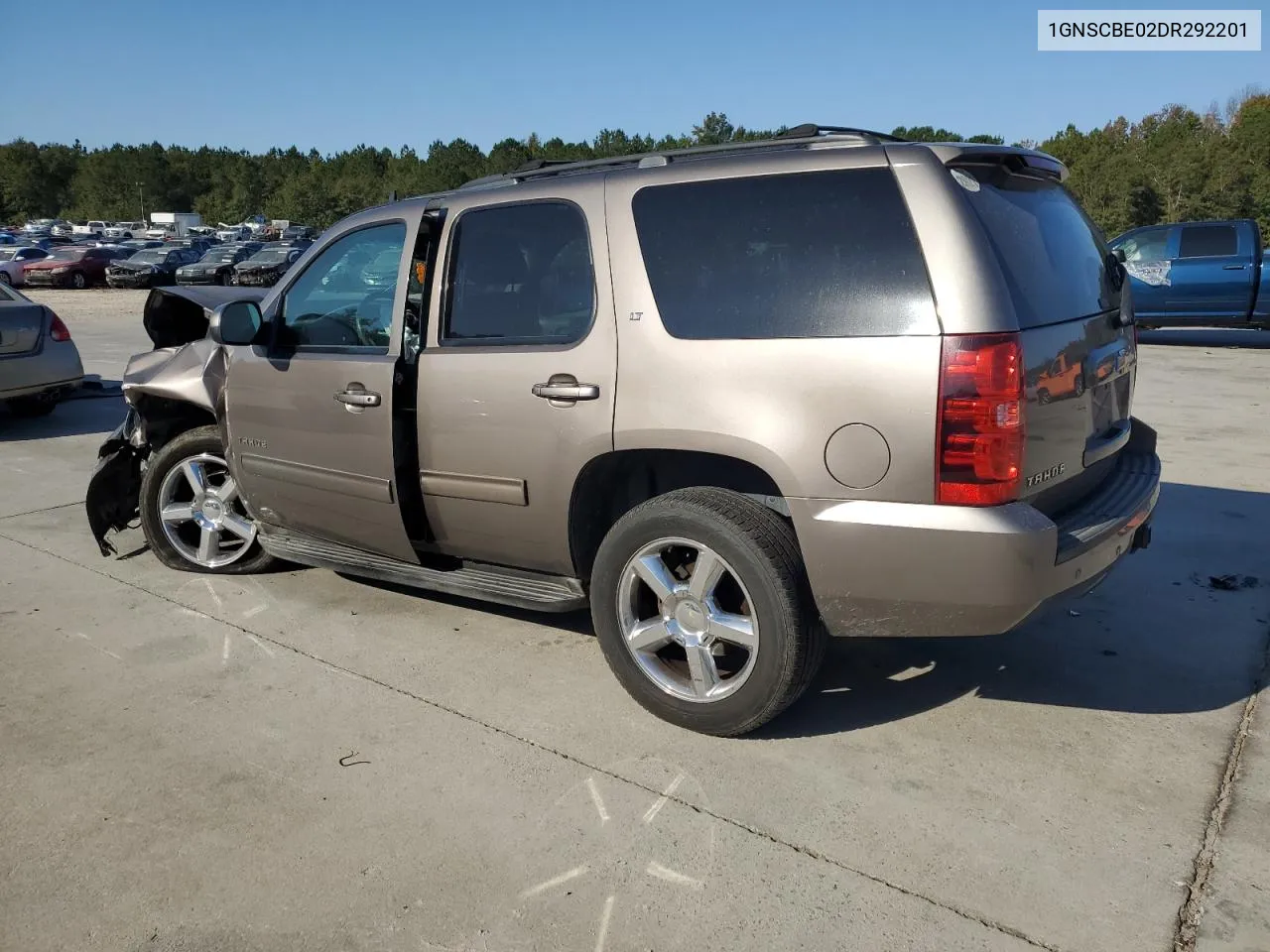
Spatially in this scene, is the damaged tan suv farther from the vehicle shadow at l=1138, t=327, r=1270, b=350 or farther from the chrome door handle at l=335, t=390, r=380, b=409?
the vehicle shadow at l=1138, t=327, r=1270, b=350

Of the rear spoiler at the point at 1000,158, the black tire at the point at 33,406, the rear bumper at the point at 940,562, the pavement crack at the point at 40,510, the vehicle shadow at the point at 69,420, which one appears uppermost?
the rear spoiler at the point at 1000,158

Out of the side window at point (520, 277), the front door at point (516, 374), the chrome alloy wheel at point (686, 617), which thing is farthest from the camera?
the side window at point (520, 277)

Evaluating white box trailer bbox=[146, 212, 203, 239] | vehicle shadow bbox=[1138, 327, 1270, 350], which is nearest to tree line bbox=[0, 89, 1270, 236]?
white box trailer bbox=[146, 212, 203, 239]

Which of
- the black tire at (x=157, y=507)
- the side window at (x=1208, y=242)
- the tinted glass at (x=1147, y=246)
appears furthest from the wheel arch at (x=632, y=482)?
the side window at (x=1208, y=242)

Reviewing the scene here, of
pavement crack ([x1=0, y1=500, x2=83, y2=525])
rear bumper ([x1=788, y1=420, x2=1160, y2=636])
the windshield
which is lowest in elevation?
pavement crack ([x1=0, y1=500, x2=83, y2=525])

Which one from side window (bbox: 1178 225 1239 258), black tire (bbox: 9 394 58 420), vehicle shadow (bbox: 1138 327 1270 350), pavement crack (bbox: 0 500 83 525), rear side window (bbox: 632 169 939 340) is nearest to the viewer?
rear side window (bbox: 632 169 939 340)

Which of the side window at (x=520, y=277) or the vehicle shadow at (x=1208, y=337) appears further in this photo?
the vehicle shadow at (x=1208, y=337)

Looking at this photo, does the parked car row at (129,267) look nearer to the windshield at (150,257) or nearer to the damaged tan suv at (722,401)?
the windshield at (150,257)

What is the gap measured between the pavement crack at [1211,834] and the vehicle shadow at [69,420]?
877cm

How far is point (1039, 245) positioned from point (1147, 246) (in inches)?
542

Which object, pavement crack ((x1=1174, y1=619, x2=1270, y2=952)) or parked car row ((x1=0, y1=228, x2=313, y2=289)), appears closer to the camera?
pavement crack ((x1=1174, y1=619, x2=1270, y2=952))

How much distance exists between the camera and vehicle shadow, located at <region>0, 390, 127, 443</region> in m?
9.09

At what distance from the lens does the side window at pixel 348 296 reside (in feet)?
14.1

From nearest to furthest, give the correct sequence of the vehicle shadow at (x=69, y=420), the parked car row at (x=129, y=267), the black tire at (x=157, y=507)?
the black tire at (x=157, y=507)
the vehicle shadow at (x=69, y=420)
the parked car row at (x=129, y=267)
